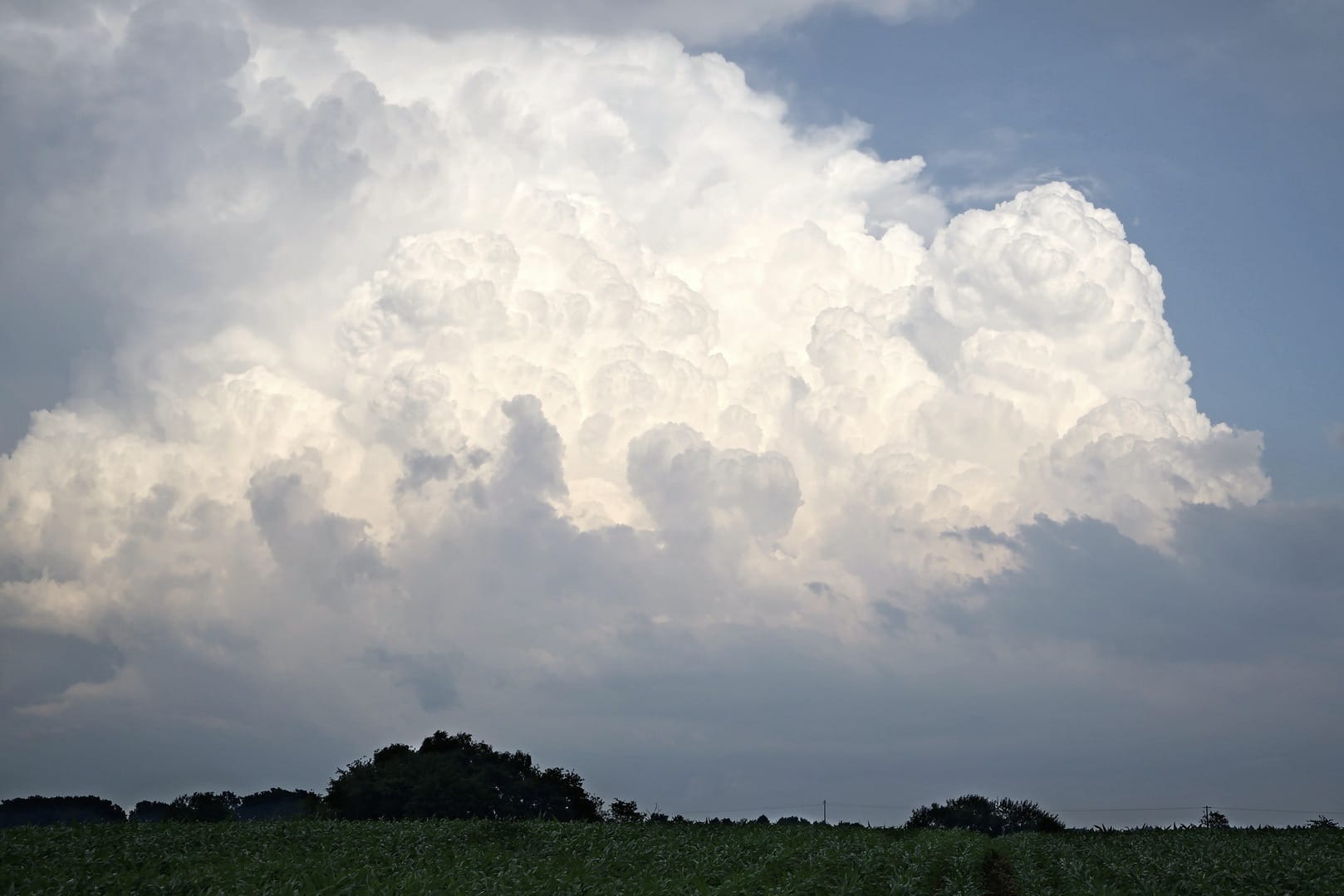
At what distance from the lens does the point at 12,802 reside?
80000mm

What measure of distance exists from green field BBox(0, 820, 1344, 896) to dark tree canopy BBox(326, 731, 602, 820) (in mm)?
33838

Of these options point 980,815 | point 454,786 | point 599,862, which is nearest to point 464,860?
point 599,862

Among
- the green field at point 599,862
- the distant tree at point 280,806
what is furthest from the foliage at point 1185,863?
the distant tree at point 280,806

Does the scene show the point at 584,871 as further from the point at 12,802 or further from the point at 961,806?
the point at 961,806

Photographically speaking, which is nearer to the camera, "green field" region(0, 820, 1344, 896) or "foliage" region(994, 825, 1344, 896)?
"green field" region(0, 820, 1344, 896)

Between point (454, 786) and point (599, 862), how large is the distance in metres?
51.4

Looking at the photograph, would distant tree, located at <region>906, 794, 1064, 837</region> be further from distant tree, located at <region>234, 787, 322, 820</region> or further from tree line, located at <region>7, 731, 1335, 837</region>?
distant tree, located at <region>234, 787, 322, 820</region>

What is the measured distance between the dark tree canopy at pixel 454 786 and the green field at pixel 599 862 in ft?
111

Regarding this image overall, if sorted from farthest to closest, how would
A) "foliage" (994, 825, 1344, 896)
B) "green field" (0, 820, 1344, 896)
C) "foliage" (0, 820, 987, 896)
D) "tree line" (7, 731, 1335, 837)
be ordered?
"tree line" (7, 731, 1335, 837)
"foliage" (994, 825, 1344, 896)
"green field" (0, 820, 1344, 896)
"foliage" (0, 820, 987, 896)

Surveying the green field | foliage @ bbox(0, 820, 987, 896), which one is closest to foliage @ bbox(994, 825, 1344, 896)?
the green field

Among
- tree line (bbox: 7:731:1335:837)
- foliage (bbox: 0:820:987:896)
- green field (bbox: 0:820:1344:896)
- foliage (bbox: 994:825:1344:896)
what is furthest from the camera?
tree line (bbox: 7:731:1335:837)

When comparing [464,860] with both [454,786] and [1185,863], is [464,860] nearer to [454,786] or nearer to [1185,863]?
[1185,863]

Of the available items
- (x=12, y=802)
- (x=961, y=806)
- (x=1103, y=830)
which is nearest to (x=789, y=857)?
(x=1103, y=830)

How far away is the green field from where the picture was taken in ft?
104
